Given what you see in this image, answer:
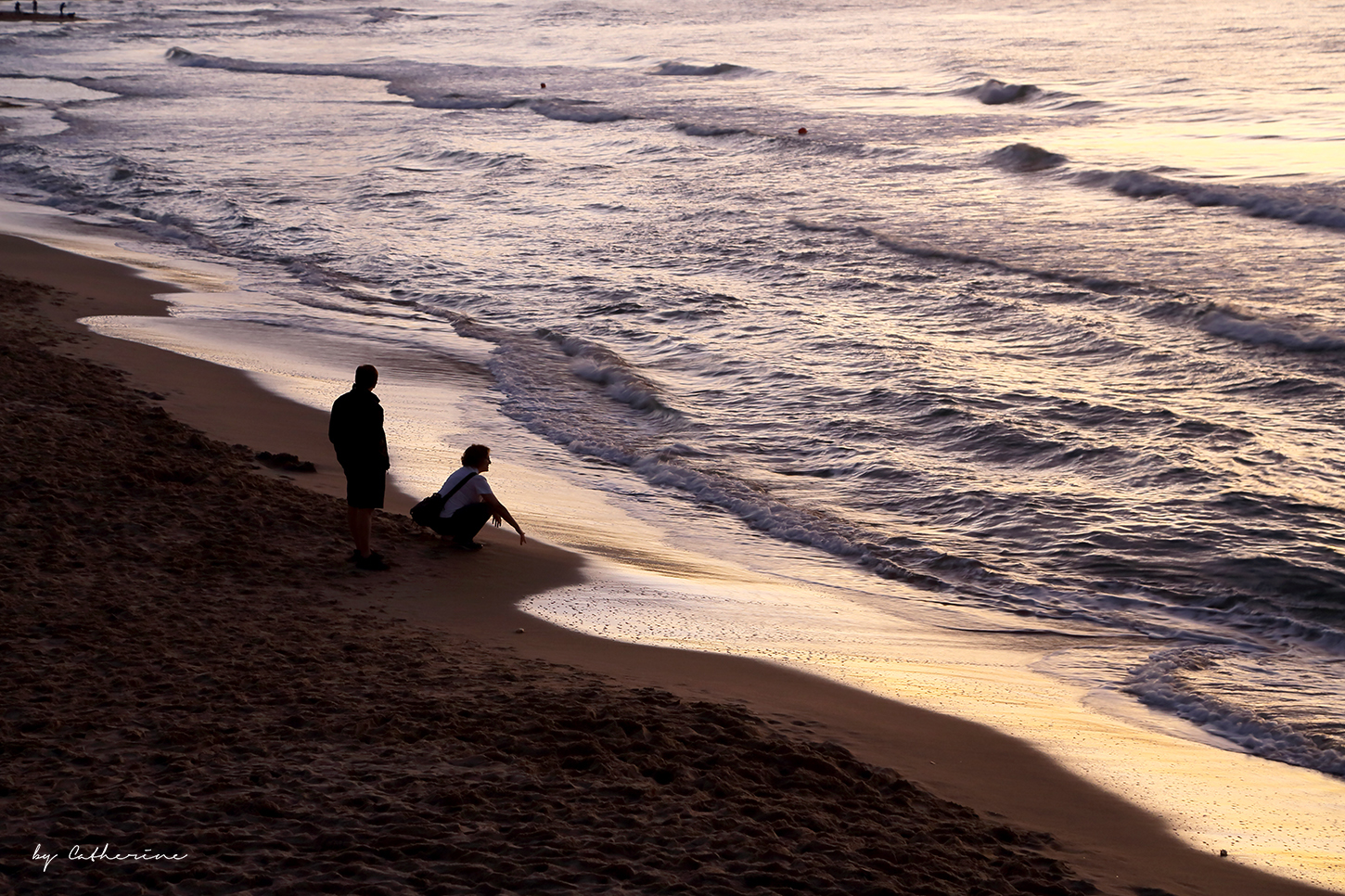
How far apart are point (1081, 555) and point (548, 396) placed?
5885 mm

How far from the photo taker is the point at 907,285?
1747cm

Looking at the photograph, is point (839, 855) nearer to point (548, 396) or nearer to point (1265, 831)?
point (1265, 831)

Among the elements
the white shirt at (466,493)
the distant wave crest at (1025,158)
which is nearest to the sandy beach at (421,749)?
the white shirt at (466,493)

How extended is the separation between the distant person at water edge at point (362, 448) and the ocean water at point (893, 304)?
52.2 inches

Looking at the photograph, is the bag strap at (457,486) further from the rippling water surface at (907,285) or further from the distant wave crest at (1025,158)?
the distant wave crest at (1025,158)

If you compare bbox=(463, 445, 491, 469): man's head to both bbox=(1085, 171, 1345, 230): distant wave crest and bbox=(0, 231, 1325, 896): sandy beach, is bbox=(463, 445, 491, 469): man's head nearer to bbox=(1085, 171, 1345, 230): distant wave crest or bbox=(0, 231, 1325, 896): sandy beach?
bbox=(0, 231, 1325, 896): sandy beach

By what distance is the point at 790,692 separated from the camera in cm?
661

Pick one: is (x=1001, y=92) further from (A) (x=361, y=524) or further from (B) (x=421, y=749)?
(B) (x=421, y=749)

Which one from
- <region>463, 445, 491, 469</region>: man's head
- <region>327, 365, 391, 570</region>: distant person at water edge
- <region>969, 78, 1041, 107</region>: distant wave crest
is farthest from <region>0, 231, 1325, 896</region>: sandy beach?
<region>969, 78, 1041, 107</region>: distant wave crest

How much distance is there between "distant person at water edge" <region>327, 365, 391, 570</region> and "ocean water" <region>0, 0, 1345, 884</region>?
4.35 feet

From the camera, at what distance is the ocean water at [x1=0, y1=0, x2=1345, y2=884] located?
8758 mm

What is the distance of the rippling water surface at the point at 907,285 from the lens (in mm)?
9219

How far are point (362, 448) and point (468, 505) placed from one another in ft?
2.92

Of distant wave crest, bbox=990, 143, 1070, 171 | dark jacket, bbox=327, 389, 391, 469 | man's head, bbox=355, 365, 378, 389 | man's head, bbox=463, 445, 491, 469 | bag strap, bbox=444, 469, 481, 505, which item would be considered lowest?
bag strap, bbox=444, 469, 481, 505
